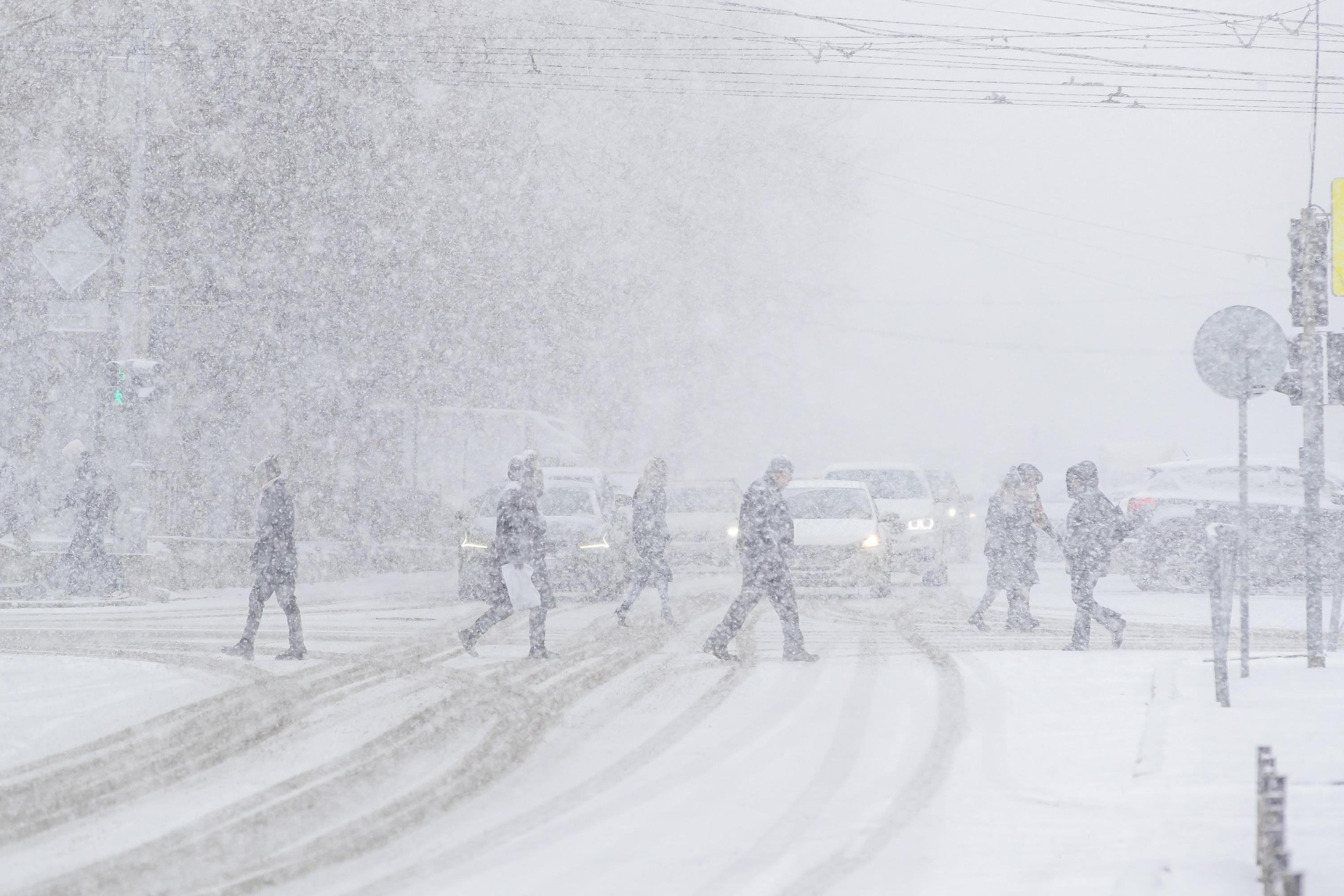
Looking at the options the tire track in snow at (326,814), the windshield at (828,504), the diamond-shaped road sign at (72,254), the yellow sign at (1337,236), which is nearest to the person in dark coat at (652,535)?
the windshield at (828,504)

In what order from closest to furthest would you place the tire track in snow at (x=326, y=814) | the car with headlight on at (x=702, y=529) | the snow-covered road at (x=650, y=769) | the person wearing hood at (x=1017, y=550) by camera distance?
the tire track in snow at (x=326, y=814) → the snow-covered road at (x=650, y=769) → the person wearing hood at (x=1017, y=550) → the car with headlight on at (x=702, y=529)

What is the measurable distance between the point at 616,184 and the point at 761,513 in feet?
94.3

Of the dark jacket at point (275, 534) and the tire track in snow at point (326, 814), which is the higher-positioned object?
the dark jacket at point (275, 534)

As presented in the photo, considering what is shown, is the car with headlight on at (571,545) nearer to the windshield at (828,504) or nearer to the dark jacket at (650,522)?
the windshield at (828,504)

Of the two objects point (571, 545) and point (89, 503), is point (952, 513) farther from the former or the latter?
point (89, 503)

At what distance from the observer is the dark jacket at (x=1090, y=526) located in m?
13.0

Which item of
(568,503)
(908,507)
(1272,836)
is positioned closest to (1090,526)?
(568,503)

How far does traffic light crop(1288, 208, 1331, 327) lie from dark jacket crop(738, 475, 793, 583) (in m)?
3.96

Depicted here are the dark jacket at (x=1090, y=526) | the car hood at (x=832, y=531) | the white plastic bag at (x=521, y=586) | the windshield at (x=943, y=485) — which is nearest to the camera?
the white plastic bag at (x=521, y=586)

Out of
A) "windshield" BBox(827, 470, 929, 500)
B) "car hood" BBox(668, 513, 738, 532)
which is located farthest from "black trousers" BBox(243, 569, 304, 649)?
"windshield" BBox(827, 470, 929, 500)

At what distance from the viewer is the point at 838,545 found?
1925 cm

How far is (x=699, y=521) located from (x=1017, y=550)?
7990 mm

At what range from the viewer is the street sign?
9.98 metres

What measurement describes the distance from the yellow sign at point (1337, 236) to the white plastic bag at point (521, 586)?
20.3 feet
